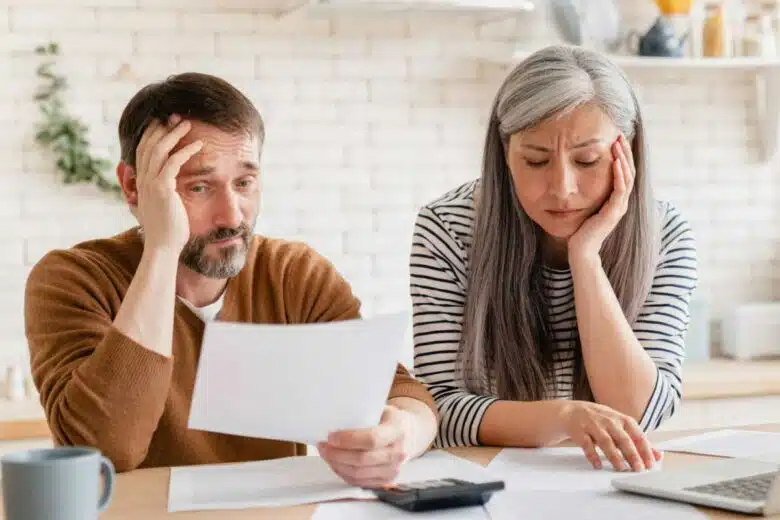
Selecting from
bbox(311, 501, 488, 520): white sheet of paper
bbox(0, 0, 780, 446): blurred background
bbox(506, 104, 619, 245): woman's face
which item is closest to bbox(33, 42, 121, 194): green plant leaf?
bbox(0, 0, 780, 446): blurred background

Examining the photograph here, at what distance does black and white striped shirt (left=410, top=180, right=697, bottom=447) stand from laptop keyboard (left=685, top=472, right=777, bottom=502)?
56cm

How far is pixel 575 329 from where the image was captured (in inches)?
88.0

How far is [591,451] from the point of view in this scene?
169cm

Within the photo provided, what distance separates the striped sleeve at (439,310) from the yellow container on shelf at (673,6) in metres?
1.95

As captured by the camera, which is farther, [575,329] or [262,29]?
[262,29]

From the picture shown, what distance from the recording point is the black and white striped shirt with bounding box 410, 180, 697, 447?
2.07 metres

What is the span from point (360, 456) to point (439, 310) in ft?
2.07

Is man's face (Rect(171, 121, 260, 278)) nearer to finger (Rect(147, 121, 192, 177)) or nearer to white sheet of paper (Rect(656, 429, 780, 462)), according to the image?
finger (Rect(147, 121, 192, 177))

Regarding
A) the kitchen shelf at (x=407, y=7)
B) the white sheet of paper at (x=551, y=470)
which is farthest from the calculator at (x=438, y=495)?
the kitchen shelf at (x=407, y=7)

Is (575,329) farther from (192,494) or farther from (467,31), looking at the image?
(467,31)

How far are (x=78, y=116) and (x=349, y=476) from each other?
220 cm

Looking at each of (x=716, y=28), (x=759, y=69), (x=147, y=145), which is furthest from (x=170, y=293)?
(x=759, y=69)

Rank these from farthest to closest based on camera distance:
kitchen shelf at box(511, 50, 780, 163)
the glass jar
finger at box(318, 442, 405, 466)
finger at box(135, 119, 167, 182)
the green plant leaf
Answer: the glass jar, kitchen shelf at box(511, 50, 780, 163), the green plant leaf, finger at box(135, 119, 167, 182), finger at box(318, 442, 405, 466)

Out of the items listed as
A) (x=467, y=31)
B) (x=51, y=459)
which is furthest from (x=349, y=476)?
(x=467, y=31)
